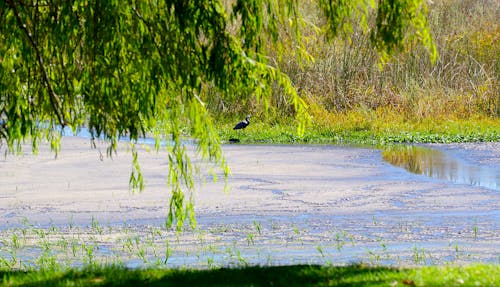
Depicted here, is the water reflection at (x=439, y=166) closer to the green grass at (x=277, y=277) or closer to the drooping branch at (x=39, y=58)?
the green grass at (x=277, y=277)

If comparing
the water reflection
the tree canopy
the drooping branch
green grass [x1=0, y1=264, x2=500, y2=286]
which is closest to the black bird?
the water reflection

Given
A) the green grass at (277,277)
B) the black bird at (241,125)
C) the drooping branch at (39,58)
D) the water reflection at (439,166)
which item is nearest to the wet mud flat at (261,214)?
the water reflection at (439,166)

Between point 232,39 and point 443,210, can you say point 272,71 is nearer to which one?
point 232,39

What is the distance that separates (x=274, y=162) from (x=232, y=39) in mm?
10257

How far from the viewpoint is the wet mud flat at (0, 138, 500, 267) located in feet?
32.8

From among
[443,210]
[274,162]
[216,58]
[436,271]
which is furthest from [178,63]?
[274,162]

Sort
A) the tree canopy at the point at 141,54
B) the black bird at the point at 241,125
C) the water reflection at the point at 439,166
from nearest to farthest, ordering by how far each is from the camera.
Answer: the tree canopy at the point at 141,54 < the water reflection at the point at 439,166 < the black bird at the point at 241,125

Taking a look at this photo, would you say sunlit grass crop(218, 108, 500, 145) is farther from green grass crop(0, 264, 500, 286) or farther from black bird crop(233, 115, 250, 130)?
green grass crop(0, 264, 500, 286)

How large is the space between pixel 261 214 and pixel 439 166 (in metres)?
5.77

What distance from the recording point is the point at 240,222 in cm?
1191

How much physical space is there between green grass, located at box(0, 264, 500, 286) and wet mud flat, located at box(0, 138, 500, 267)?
1.53 m

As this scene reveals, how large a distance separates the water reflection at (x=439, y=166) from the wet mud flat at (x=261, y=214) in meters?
0.36

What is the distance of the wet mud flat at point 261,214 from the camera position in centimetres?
999

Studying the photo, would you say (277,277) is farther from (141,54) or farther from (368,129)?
(368,129)
